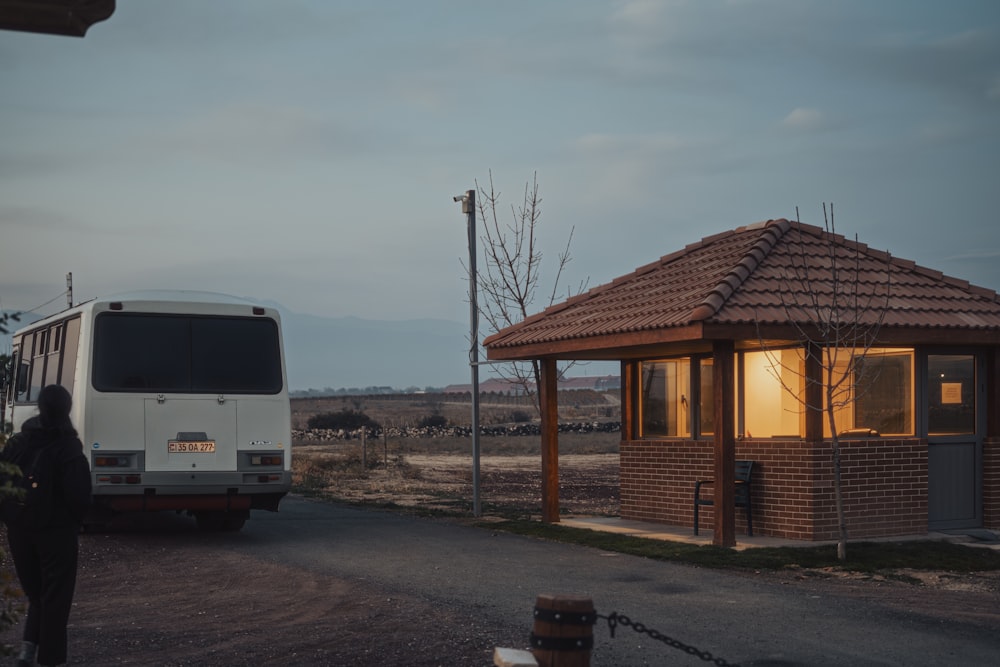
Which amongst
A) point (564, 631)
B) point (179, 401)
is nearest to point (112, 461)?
point (179, 401)

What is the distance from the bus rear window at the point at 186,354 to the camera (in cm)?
1545

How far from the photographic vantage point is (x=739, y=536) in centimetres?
1521

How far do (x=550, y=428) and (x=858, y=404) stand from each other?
4.33 m

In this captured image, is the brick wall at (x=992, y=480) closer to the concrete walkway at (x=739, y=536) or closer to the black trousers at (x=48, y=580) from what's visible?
the concrete walkway at (x=739, y=536)

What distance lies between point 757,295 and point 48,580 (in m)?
9.29

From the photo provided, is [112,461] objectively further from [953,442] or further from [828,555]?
[953,442]

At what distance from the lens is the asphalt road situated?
27.3 ft

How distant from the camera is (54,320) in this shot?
17703mm

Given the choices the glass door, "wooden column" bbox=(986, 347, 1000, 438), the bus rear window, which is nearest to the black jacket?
the bus rear window

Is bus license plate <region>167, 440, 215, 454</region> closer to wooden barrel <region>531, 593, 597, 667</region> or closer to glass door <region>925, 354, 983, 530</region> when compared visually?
glass door <region>925, 354, 983, 530</region>

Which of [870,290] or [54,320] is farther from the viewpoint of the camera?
[54,320]

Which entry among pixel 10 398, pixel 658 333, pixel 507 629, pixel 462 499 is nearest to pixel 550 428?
pixel 658 333

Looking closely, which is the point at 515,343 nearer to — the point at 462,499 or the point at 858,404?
the point at 858,404

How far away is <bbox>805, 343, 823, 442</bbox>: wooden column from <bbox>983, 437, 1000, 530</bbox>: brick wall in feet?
9.10
